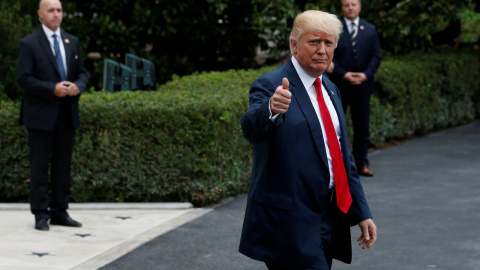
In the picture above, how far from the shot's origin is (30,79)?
7137mm

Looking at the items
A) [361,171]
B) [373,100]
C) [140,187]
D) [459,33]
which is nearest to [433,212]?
[361,171]

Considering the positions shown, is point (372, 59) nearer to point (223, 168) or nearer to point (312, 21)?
point (223, 168)

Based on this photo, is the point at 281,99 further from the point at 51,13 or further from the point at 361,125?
the point at 361,125

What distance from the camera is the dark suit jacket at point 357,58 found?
382 inches

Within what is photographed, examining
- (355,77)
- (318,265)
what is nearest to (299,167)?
(318,265)

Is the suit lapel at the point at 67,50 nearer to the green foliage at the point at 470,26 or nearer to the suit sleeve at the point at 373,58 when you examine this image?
the suit sleeve at the point at 373,58

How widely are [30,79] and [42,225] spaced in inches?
49.1

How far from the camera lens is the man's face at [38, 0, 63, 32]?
7.16 meters

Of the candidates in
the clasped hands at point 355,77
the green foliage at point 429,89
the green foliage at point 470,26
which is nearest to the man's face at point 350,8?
the clasped hands at point 355,77

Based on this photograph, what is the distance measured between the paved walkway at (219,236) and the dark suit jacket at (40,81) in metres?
0.96

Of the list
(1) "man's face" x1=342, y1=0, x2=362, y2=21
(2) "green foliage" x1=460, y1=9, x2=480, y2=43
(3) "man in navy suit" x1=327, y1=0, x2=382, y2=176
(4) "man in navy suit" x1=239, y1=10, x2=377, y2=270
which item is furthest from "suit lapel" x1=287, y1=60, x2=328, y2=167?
(2) "green foliage" x1=460, y1=9, x2=480, y2=43

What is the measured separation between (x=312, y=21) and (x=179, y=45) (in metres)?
11.3

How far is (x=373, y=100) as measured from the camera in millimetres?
11664

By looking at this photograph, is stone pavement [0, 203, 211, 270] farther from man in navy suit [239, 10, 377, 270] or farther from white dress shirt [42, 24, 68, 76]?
man in navy suit [239, 10, 377, 270]
